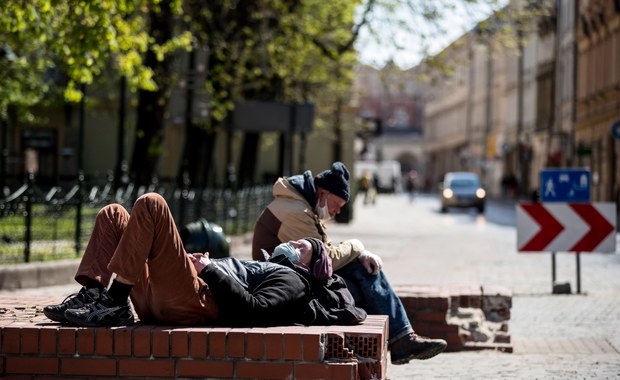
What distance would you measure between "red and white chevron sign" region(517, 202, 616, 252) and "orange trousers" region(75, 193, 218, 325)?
35.7ft

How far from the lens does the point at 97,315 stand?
23.4ft

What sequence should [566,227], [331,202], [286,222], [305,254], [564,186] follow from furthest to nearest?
[564,186] → [566,227] → [286,222] → [331,202] → [305,254]

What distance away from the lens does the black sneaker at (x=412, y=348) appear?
8.80 m

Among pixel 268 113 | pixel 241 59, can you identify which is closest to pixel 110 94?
pixel 241 59

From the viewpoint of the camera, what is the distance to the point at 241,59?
1352 inches

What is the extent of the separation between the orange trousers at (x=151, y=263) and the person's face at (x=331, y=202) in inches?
63.9

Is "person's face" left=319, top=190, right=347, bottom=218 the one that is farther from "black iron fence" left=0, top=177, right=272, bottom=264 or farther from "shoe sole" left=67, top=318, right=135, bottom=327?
"black iron fence" left=0, top=177, right=272, bottom=264

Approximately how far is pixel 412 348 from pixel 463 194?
184ft

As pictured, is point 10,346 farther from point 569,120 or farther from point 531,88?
point 531,88

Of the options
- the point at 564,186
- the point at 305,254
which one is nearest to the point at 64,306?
the point at 305,254

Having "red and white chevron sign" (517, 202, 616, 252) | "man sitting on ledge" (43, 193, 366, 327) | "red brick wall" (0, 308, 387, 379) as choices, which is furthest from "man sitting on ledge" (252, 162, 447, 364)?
"red and white chevron sign" (517, 202, 616, 252)

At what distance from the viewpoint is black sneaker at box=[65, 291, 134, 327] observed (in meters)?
7.14

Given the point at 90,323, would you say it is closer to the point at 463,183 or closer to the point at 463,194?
the point at 463,194

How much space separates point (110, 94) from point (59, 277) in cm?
3490
